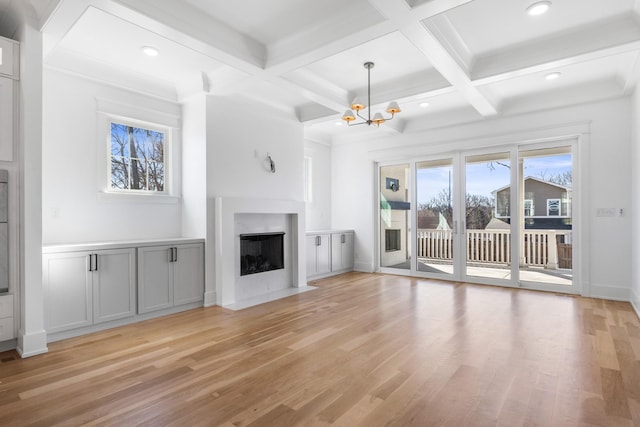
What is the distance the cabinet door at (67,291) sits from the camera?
3.44 meters

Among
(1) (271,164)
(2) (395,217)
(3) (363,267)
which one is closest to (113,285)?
(1) (271,164)

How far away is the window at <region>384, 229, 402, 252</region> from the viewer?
7211mm

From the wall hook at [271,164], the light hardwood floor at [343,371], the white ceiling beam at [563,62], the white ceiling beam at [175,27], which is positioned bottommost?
the light hardwood floor at [343,371]

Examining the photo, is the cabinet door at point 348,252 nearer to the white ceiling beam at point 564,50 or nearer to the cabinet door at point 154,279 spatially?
the cabinet door at point 154,279

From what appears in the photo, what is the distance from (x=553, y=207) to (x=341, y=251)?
3.79 metres

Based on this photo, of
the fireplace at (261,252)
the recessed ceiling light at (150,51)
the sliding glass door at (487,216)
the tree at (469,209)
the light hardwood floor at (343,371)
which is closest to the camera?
the light hardwood floor at (343,371)

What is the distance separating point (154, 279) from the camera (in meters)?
4.23

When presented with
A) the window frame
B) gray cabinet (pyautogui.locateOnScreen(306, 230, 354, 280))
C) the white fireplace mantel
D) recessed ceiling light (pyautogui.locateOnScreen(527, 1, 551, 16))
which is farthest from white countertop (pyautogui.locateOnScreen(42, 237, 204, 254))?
recessed ceiling light (pyautogui.locateOnScreen(527, 1, 551, 16))

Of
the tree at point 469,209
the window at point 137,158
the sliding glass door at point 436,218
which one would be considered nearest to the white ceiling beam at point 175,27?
the window at point 137,158

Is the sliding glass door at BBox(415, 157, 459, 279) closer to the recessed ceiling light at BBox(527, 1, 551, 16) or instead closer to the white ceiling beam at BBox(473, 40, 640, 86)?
the white ceiling beam at BBox(473, 40, 640, 86)

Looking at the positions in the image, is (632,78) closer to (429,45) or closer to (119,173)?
(429,45)

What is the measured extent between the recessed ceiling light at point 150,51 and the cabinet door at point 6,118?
128 centimetres

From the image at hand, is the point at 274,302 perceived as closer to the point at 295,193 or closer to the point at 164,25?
the point at 295,193

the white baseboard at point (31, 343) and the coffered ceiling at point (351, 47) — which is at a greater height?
the coffered ceiling at point (351, 47)
